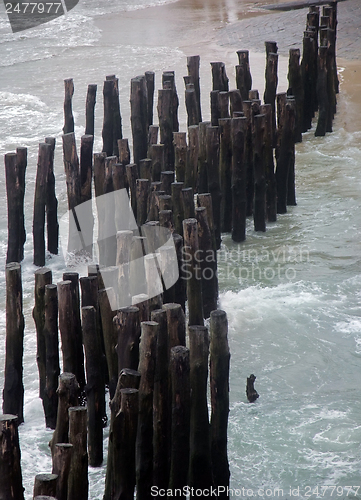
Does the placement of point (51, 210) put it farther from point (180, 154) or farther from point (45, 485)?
point (45, 485)

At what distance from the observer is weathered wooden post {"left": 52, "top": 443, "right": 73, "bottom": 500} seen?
2.98 m

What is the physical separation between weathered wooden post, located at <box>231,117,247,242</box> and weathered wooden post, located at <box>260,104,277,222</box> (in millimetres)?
324

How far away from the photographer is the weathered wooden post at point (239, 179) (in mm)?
6543

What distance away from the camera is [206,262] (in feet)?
17.3

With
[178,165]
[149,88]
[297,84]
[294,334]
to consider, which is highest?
[149,88]

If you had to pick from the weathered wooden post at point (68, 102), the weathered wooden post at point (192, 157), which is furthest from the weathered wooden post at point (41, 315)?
the weathered wooden post at point (68, 102)

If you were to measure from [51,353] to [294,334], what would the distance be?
75.9 inches

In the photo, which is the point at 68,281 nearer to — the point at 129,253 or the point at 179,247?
A: the point at 129,253

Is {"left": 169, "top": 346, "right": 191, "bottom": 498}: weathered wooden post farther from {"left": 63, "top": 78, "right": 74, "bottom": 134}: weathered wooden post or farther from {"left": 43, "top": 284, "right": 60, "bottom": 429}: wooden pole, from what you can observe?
{"left": 63, "top": 78, "right": 74, "bottom": 134}: weathered wooden post

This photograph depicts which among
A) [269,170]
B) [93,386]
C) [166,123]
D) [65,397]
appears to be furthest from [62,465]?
[166,123]

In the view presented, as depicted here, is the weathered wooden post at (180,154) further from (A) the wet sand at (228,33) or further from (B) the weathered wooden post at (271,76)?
(A) the wet sand at (228,33)

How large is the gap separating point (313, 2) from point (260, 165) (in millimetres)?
12538

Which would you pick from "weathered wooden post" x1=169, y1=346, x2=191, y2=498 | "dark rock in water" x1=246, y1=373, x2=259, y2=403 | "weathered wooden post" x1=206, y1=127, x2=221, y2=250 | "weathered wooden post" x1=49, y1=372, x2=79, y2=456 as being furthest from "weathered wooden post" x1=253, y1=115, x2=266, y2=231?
"weathered wooden post" x1=49, y1=372, x2=79, y2=456

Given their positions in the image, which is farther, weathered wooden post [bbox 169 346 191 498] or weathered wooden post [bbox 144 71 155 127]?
weathered wooden post [bbox 144 71 155 127]
